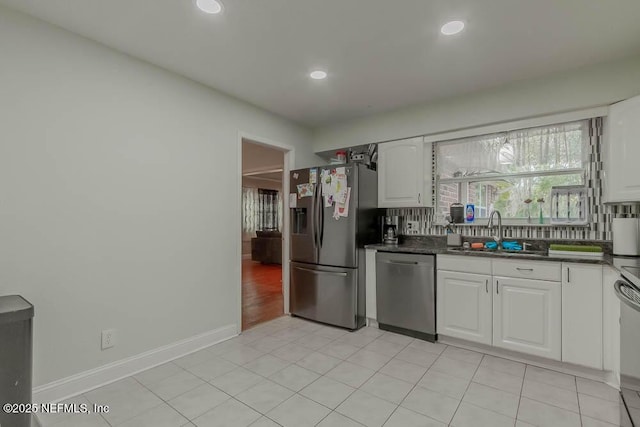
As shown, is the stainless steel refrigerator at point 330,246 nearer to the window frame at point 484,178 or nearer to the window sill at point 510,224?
the window frame at point 484,178

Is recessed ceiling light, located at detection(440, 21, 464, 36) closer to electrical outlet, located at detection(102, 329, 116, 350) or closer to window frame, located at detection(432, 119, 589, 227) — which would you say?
window frame, located at detection(432, 119, 589, 227)

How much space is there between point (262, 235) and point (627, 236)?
22.2 ft

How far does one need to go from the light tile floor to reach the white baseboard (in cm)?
6

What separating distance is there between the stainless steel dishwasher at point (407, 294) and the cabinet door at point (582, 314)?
98cm

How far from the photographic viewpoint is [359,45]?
221 cm

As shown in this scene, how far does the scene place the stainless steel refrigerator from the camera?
128 inches

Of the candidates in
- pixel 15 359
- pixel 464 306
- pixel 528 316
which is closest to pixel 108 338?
pixel 15 359

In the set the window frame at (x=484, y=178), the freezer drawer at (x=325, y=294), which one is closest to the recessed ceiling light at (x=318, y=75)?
the window frame at (x=484, y=178)

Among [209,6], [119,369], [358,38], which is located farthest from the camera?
[119,369]

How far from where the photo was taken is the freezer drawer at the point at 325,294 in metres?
3.24

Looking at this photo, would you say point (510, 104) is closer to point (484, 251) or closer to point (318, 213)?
point (484, 251)

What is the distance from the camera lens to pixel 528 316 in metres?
2.43

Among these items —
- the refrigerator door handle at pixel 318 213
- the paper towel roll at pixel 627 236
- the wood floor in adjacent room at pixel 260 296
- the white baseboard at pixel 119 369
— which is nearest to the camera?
the white baseboard at pixel 119 369

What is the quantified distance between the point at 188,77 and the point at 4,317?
214cm
